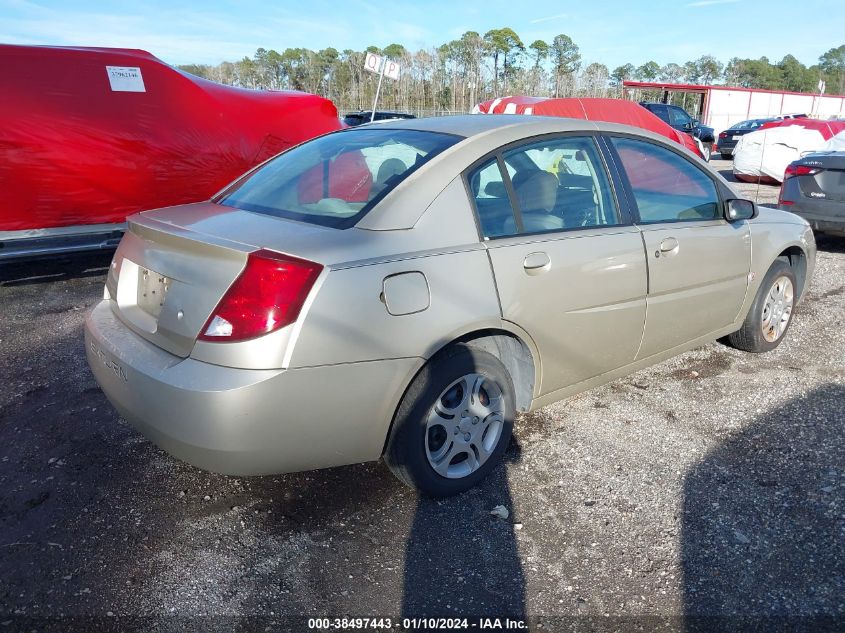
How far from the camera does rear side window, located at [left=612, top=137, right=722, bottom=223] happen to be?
3.42 m

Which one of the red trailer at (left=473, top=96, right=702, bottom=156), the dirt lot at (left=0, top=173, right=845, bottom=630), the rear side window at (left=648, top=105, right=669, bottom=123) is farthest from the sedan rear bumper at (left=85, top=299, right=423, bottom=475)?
the rear side window at (left=648, top=105, right=669, bottom=123)

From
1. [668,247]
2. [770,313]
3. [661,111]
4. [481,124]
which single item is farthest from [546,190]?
[661,111]

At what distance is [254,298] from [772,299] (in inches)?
148

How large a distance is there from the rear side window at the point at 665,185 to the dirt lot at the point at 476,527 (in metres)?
1.12

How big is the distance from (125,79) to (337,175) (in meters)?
4.29

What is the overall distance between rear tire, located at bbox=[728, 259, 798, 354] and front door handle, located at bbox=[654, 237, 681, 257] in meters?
1.18

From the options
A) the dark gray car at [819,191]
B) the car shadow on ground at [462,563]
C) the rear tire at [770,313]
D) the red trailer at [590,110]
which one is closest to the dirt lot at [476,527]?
the car shadow on ground at [462,563]

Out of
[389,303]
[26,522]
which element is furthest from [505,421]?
[26,522]

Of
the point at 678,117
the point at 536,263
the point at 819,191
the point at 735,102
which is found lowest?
the point at 536,263

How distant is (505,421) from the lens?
294 cm

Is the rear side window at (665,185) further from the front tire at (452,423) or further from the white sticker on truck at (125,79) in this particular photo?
the white sticker on truck at (125,79)

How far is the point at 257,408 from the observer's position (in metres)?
2.19

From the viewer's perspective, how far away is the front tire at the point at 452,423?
255 centimetres

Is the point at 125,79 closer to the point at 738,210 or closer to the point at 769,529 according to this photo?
the point at 738,210
